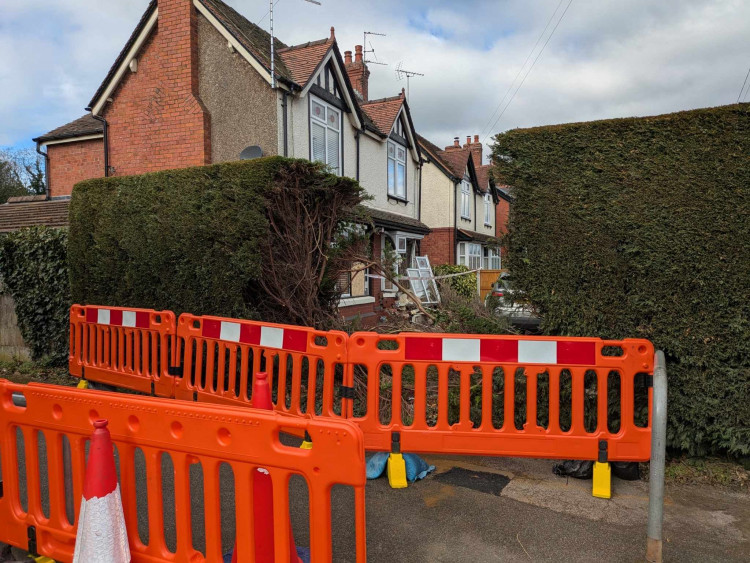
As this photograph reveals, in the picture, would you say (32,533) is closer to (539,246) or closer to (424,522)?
(424,522)

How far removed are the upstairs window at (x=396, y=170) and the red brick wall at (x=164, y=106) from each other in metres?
6.79

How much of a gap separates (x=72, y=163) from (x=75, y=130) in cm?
92

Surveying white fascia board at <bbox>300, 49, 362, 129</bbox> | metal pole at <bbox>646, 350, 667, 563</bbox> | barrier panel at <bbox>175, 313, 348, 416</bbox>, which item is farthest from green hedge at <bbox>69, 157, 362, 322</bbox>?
white fascia board at <bbox>300, 49, 362, 129</bbox>

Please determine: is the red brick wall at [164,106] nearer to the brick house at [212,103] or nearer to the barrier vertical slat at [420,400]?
the brick house at [212,103]

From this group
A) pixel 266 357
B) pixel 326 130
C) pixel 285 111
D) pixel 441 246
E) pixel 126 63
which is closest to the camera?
pixel 266 357

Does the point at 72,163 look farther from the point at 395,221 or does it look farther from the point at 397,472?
the point at 397,472

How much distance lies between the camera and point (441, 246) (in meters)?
23.3

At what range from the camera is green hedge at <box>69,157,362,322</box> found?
20.2 feet

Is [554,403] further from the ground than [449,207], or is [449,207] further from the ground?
[449,207]

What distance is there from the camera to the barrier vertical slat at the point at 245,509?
2387mm

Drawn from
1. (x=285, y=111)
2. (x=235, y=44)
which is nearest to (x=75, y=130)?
(x=235, y=44)

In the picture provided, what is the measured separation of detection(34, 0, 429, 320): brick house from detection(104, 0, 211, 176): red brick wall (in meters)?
0.02

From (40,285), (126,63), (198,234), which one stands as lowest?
(40,285)

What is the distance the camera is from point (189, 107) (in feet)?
39.7
